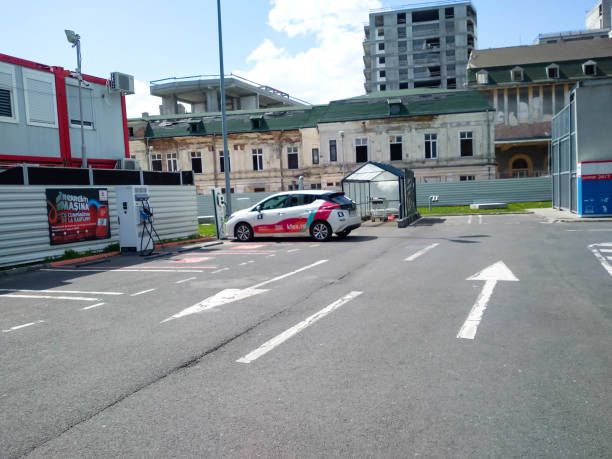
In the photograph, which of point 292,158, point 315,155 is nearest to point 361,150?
point 315,155

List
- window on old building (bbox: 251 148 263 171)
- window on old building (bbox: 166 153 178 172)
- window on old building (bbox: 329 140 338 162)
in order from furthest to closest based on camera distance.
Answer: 1. window on old building (bbox: 166 153 178 172)
2. window on old building (bbox: 251 148 263 171)
3. window on old building (bbox: 329 140 338 162)

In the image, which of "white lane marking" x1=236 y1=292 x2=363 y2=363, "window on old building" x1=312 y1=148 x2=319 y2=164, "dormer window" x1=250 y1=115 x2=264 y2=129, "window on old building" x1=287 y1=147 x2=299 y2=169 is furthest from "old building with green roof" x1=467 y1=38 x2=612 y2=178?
"white lane marking" x1=236 y1=292 x2=363 y2=363

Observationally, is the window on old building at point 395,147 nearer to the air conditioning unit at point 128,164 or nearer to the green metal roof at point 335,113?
the green metal roof at point 335,113

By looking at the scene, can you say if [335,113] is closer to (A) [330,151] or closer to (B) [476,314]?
(A) [330,151]

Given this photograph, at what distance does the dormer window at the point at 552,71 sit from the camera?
49.3 meters

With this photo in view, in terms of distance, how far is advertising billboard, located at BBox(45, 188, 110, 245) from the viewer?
14430 mm

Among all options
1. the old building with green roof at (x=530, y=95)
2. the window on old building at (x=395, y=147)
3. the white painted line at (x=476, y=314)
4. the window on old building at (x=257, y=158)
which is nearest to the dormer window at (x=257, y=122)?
the window on old building at (x=257, y=158)

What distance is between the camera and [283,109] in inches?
1822

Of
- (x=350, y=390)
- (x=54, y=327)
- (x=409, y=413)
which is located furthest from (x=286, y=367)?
(x=54, y=327)

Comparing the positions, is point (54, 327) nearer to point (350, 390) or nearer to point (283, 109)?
point (350, 390)

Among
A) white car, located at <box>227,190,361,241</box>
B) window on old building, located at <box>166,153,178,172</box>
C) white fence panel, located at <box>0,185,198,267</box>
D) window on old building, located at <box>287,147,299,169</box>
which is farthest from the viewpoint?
window on old building, located at <box>166,153,178,172</box>

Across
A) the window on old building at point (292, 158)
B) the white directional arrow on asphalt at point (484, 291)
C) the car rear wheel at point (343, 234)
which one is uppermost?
the window on old building at point (292, 158)

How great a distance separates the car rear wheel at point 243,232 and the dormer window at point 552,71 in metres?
43.5

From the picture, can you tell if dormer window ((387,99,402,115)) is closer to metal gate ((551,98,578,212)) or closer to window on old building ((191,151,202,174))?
metal gate ((551,98,578,212))
